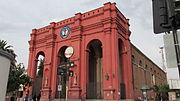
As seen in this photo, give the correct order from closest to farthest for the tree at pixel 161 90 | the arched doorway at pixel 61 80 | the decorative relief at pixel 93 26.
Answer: the decorative relief at pixel 93 26 → the arched doorway at pixel 61 80 → the tree at pixel 161 90

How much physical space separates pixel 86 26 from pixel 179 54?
905 inches

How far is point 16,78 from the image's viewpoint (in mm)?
21969

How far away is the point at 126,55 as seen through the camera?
25.8m

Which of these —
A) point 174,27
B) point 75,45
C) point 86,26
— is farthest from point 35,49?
point 174,27

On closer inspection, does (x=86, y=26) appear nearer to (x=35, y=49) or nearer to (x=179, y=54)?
(x=35, y=49)

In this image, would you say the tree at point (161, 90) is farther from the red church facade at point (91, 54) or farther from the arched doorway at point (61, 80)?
the arched doorway at point (61, 80)

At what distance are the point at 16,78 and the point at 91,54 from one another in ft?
41.5

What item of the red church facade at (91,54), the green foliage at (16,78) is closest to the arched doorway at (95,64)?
the red church facade at (91,54)

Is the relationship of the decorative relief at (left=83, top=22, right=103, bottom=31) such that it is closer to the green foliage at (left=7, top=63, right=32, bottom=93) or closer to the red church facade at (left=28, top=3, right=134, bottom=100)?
the red church facade at (left=28, top=3, right=134, bottom=100)

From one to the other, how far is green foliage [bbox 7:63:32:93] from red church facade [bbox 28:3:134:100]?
3.98 meters

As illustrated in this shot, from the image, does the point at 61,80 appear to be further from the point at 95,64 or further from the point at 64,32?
the point at 64,32

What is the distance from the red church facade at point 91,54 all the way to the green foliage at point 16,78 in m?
3.98

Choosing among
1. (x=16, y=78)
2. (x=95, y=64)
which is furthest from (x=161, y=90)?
(x=16, y=78)

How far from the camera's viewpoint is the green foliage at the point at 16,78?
2146 cm
